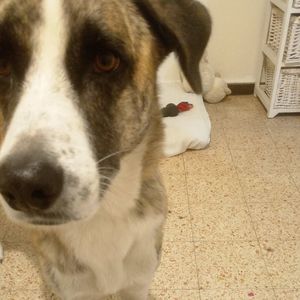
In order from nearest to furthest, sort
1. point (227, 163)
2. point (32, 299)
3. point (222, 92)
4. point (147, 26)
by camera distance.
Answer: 1. point (147, 26)
2. point (32, 299)
3. point (227, 163)
4. point (222, 92)

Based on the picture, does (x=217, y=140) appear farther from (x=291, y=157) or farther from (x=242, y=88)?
(x=242, y=88)

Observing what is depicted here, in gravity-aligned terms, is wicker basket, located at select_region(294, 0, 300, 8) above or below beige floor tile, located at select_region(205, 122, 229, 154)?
above

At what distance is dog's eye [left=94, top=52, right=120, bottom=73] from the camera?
0.75 metres

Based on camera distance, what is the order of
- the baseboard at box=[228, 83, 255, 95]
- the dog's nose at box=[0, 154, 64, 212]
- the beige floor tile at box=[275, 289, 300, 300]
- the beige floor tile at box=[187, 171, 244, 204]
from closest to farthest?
the dog's nose at box=[0, 154, 64, 212] → the beige floor tile at box=[275, 289, 300, 300] → the beige floor tile at box=[187, 171, 244, 204] → the baseboard at box=[228, 83, 255, 95]

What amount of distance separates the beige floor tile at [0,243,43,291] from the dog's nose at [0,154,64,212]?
0.99 meters

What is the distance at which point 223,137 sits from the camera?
2.35 meters

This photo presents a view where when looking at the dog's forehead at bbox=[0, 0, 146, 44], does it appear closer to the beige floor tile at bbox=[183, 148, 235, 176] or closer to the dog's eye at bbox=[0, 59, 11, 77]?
the dog's eye at bbox=[0, 59, 11, 77]

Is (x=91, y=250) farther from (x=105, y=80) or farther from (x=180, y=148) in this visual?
(x=180, y=148)

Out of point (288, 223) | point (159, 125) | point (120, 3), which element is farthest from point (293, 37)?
point (120, 3)

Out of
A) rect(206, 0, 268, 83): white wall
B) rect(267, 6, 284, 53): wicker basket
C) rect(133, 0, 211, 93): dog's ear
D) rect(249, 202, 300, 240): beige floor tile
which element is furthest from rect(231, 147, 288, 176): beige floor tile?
rect(133, 0, 211, 93): dog's ear

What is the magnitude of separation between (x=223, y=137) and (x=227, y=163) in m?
0.25

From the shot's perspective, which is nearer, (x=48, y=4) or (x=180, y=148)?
(x=48, y=4)

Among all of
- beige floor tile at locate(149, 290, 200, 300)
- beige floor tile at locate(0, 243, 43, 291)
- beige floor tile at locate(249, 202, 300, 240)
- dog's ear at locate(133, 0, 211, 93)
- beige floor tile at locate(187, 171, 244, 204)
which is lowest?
beige floor tile at locate(187, 171, 244, 204)

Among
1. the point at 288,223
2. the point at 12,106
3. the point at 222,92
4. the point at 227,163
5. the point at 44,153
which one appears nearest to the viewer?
the point at 44,153
